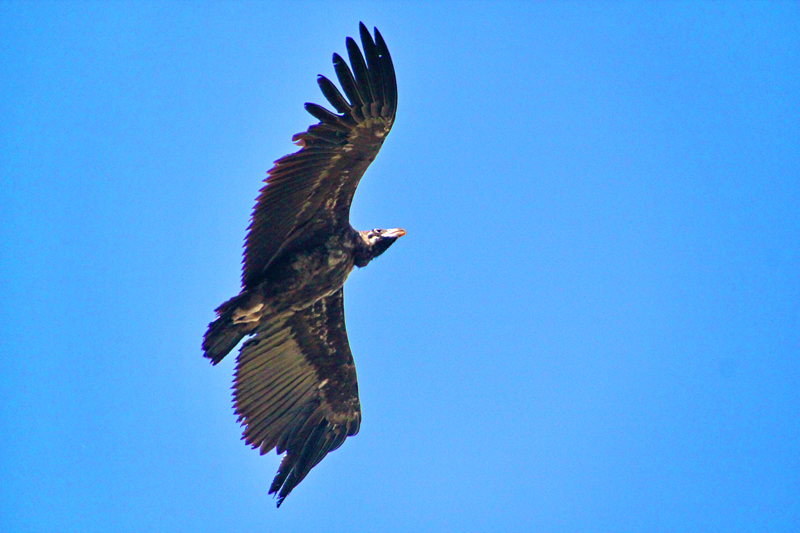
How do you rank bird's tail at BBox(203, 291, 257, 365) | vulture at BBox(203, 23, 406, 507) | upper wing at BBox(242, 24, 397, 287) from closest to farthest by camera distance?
1. upper wing at BBox(242, 24, 397, 287)
2. vulture at BBox(203, 23, 406, 507)
3. bird's tail at BBox(203, 291, 257, 365)

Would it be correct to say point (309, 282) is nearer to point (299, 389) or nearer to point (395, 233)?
point (395, 233)

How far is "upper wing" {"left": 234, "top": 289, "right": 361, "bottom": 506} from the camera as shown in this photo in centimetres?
1217

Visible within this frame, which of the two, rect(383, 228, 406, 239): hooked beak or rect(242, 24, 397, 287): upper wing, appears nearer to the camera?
rect(242, 24, 397, 287): upper wing

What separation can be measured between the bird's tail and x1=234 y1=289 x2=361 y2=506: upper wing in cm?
86

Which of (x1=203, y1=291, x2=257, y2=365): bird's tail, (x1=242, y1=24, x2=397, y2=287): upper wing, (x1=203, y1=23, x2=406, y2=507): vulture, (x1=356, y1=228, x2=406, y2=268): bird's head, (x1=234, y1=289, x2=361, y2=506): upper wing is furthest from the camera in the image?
(x1=234, y1=289, x2=361, y2=506): upper wing

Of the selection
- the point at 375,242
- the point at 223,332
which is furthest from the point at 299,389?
the point at 375,242

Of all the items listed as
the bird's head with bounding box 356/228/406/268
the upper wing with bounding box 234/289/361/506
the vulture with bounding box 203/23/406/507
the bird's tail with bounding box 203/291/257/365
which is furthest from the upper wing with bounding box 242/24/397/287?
the upper wing with bounding box 234/289/361/506

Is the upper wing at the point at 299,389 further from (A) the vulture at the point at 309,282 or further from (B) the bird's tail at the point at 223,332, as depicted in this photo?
(B) the bird's tail at the point at 223,332

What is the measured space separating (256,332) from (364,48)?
15.0 ft

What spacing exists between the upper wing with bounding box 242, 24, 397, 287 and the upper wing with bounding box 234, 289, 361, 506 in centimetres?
157

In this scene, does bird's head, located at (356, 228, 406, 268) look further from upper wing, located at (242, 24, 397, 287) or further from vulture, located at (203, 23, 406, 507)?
upper wing, located at (242, 24, 397, 287)

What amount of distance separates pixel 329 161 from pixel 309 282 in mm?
1861

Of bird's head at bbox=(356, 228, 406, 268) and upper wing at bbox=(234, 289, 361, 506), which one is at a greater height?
bird's head at bbox=(356, 228, 406, 268)

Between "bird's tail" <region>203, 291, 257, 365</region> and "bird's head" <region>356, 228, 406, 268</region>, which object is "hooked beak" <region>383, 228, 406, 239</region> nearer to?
"bird's head" <region>356, 228, 406, 268</region>
